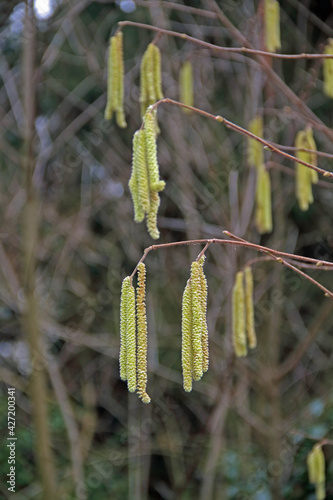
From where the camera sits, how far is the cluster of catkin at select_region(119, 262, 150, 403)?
0.86m

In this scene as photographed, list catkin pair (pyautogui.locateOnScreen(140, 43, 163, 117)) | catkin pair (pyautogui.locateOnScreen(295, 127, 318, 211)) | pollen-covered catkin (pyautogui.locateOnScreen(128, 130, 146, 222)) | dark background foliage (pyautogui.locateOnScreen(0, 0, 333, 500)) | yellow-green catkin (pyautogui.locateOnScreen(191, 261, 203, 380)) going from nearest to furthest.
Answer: yellow-green catkin (pyautogui.locateOnScreen(191, 261, 203, 380))
pollen-covered catkin (pyautogui.locateOnScreen(128, 130, 146, 222))
catkin pair (pyautogui.locateOnScreen(140, 43, 163, 117))
catkin pair (pyautogui.locateOnScreen(295, 127, 318, 211))
dark background foliage (pyautogui.locateOnScreen(0, 0, 333, 500))

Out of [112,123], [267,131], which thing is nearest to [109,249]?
[112,123]

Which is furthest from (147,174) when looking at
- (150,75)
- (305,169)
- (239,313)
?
(305,169)

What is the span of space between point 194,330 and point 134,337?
9 cm

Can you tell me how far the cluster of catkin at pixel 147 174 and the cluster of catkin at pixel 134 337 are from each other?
11 centimetres

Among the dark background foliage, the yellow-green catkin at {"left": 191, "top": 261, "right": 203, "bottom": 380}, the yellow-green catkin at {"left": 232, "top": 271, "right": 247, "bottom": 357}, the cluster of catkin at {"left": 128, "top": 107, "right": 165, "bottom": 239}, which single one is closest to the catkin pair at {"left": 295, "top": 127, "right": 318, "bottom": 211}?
the yellow-green catkin at {"left": 232, "top": 271, "right": 247, "bottom": 357}

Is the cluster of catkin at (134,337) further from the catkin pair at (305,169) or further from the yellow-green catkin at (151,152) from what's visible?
the catkin pair at (305,169)

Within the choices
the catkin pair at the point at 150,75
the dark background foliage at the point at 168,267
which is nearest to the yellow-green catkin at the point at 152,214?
the catkin pair at the point at 150,75

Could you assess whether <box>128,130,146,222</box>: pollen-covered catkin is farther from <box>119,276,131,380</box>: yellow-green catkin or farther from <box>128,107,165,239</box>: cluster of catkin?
<box>119,276,131,380</box>: yellow-green catkin

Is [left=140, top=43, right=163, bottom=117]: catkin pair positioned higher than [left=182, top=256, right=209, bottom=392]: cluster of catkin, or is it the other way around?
[left=140, top=43, right=163, bottom=117]: catkin pair

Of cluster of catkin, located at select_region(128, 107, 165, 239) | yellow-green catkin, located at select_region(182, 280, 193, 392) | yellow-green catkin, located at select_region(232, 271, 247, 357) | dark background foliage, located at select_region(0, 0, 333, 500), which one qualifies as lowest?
dark background foliage, located at select_region(0, 0, 333, 500)

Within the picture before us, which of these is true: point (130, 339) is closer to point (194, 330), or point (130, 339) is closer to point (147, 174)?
point (194, 330)

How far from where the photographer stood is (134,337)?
881 millimetres

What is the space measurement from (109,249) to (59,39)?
1337 mm
